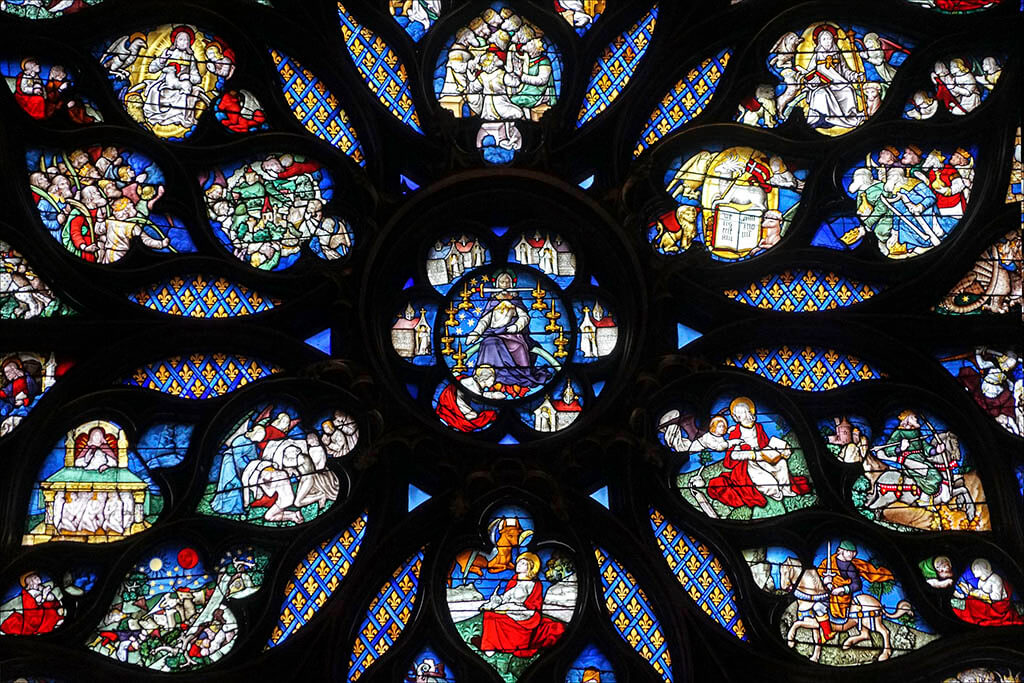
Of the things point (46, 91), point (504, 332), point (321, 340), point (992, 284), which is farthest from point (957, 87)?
point (46, 91)

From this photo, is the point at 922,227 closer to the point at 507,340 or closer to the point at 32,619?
the point at 507,340

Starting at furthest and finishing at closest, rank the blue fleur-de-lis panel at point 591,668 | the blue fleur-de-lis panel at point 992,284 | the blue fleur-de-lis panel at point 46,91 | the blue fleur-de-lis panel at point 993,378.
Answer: the blue fleur-de-lis panel at point 46,91, the blue fleur-de-lis panel at point 992,284, the blue fleur-de-lis panel at point 993,378, the blue fleur-de-lis panel at point 591,668

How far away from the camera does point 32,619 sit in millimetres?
12844

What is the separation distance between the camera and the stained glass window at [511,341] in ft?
42.4

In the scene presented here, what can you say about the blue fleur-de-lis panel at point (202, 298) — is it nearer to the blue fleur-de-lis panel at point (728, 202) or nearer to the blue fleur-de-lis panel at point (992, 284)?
the blue fleur-de-lis panel at point (728, 202)

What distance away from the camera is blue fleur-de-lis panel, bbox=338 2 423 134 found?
571 inches

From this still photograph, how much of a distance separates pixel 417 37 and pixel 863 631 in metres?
4.58

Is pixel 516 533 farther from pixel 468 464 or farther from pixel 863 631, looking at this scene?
pixel 863 631

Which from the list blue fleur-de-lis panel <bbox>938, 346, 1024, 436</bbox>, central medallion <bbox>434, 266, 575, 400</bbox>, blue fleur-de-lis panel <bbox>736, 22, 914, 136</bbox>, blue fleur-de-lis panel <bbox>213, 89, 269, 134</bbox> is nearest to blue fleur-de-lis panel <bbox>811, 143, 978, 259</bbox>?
blue fleur-de-lis panel <bbox>736, 22, 914, 136</bbox>

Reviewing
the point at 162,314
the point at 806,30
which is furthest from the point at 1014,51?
the point at 162,314

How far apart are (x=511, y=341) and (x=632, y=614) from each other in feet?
5.94

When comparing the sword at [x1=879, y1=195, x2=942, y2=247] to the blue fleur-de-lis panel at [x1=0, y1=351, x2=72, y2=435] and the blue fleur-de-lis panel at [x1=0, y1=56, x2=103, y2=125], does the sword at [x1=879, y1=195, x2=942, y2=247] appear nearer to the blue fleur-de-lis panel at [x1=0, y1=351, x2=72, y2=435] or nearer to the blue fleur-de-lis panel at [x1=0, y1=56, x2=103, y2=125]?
the blue fleur-de-lis panel at [x1=0, y1=56, x2=103, y2=125]

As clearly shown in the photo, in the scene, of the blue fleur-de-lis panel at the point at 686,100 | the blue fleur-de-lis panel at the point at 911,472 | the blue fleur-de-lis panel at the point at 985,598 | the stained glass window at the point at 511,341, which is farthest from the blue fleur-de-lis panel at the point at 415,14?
the blue fleur-de-lis panel at the point at 985,598

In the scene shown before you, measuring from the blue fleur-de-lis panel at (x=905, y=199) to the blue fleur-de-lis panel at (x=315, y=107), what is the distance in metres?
2.83
